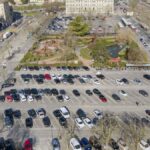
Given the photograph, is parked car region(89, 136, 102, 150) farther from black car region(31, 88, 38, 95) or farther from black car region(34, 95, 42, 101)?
black car region(31, 88, 38, 95)

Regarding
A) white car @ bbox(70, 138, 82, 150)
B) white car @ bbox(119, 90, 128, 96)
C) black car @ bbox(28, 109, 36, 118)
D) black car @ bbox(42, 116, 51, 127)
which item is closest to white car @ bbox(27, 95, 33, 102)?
black car @ bbox(28, 109, 36, 118)

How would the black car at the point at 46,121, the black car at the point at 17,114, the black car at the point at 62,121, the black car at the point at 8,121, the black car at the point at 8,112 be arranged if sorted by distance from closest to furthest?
1. the black car at the point at 62,121
2. the black car at the point at 46,121
3. the black car at the point at 8,121
4. the black car at the point at 17,114
5. the black car at the point at 8,112

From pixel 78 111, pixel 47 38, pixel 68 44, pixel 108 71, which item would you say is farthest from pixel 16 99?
pixel 47 38

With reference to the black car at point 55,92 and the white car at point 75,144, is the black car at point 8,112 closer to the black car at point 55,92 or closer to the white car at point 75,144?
the black car at point 55,92

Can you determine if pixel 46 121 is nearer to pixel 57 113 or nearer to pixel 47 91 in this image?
pixel 57 113

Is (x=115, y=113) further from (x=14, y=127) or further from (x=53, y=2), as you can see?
(x=53, y=2)

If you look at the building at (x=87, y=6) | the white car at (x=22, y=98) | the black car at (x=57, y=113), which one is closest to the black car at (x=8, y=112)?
the white car at (x=22, y=98)

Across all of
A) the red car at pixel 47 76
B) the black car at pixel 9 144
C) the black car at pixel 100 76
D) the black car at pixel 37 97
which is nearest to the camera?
the black car at pixel 9 144

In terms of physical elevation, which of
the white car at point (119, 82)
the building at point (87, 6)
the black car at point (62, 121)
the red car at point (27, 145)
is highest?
the red car at point (27, 145)
